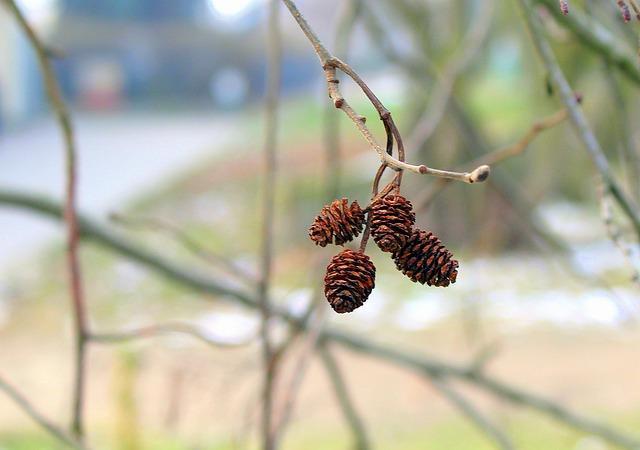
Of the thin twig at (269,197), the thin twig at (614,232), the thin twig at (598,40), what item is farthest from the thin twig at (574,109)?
the thin twig at (269,197)

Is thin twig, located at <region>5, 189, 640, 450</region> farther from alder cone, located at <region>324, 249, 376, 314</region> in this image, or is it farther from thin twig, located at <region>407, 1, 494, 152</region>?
alder cone, located at <region>324, 249, 376, 314</region>

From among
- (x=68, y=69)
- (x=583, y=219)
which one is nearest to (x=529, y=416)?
(x=583, y=219)

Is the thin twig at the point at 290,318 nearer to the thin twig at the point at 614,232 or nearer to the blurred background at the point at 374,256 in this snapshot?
the blurred background at the point at 374,256

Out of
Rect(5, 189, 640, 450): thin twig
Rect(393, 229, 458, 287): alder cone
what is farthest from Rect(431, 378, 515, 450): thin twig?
Rect(393, 229, 458, 287): alder cone

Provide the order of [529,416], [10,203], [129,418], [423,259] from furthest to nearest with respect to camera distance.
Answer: [529,416] → [129,418] → [10,203] → [423,259]

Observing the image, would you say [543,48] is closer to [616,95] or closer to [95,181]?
[616,95]

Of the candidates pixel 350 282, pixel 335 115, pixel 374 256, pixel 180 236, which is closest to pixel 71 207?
pixel 180 236

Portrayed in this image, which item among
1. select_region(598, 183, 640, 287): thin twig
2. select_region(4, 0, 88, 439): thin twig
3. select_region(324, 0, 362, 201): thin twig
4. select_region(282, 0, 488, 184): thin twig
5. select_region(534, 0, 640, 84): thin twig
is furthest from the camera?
select_region(324, 0, 362, 201): thin twig
